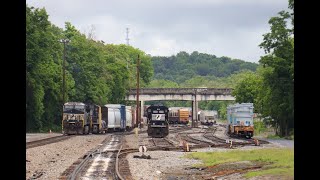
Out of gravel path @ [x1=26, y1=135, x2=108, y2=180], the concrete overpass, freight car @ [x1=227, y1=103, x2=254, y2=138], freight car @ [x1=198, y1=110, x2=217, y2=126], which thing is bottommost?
freight car @ [x1=198, y1=110, x2=217, y2=126]

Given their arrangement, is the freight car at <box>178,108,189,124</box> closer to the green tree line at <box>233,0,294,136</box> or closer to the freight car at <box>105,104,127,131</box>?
the freight car at <box>105,104,127,131</box>

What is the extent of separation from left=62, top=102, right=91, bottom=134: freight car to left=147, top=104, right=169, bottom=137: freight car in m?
7.15

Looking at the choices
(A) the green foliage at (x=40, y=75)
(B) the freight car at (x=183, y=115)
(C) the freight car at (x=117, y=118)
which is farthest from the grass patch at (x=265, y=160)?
(B) the freight car at (x=183, y=115)

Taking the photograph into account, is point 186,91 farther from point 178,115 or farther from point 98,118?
point 98,118

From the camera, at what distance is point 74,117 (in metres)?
61.7

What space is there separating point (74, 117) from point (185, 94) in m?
72.4

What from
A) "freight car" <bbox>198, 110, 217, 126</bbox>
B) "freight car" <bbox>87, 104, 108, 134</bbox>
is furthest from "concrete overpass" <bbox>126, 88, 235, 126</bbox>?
"freight car" <bbox>87, 104, 108, 134</bbox>

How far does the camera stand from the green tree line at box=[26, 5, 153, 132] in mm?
69250

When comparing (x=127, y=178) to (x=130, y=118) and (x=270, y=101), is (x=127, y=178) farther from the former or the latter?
(x=130, y=118)

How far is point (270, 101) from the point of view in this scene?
62312 millimetres

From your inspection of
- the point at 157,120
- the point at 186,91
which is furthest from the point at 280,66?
the point at 186,91

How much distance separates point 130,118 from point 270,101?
3565cm

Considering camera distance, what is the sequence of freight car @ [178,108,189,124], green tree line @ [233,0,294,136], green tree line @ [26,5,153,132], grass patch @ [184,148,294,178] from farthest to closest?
freight car @ [178,108,189,124] → green tree line @ [26,5,153,132] → green tree line @ [233,0,294,136] → grass patch @ [184,148,294,178]
